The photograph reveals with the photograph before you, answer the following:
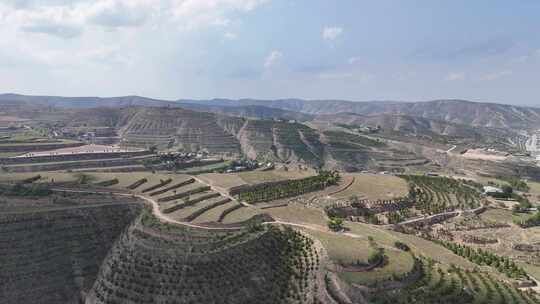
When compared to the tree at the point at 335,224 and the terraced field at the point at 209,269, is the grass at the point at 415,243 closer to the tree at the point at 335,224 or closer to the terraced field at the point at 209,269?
the tree at the point at 335,224

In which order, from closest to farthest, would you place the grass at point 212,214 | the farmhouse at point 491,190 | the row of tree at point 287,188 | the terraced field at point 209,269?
the terraced field at point 209,269
the grass at point 212,214
the row of tree at point 287,188
the farmhouse at point 491,190

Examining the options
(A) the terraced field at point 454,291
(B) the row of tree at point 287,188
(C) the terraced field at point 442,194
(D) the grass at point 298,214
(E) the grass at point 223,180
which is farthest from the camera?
(C) the terraced field at point 442,194

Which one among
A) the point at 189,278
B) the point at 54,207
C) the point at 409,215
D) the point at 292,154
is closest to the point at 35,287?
the point at 54,207

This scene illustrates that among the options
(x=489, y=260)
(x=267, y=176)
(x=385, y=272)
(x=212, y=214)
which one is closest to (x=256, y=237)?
(x=212, y=214)

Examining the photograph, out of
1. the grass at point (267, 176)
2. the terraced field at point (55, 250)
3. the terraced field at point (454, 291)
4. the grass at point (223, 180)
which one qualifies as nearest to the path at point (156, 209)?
the terraced field at point (55, 250)

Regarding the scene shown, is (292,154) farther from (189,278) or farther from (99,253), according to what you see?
(189,278)

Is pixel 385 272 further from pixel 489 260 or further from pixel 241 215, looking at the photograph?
pixel 241 215

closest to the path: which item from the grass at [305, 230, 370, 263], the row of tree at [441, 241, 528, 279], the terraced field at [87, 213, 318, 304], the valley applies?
the valley

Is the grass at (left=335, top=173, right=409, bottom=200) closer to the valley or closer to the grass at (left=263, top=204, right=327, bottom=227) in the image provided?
the valley
